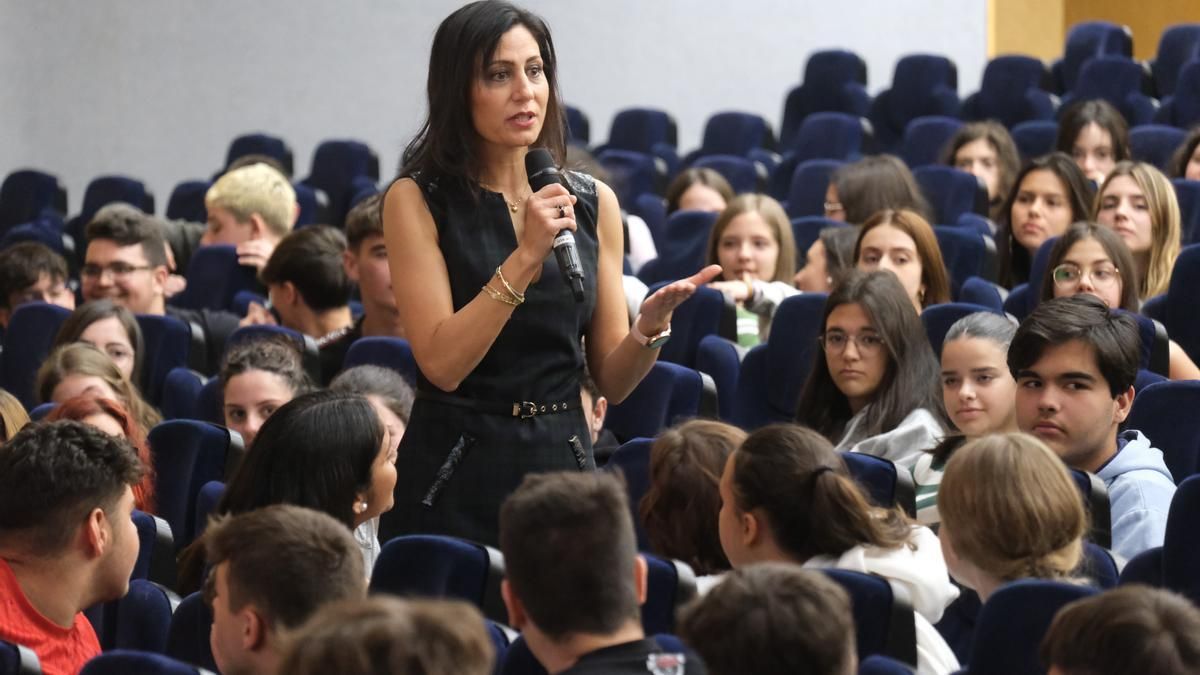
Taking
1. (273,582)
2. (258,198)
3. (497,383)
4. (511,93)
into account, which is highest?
(511,93)

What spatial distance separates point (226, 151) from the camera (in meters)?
9.91

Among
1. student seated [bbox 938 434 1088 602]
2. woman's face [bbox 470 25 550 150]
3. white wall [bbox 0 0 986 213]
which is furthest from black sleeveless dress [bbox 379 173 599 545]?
white wall [bbox 0 0 986 213]

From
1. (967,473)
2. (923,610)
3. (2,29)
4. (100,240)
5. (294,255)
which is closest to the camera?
(967,473)

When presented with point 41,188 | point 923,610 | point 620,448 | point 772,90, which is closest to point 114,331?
point 620,448

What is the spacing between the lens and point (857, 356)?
3918 millimetres

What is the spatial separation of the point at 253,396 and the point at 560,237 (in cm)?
181

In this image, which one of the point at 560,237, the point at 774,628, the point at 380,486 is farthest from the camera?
the point at 380,486

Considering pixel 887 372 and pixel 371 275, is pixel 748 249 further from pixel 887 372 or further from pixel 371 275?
pixel 887 372

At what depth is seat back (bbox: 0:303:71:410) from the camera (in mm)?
5207

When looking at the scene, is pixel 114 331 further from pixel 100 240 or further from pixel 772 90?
pixel 772 90

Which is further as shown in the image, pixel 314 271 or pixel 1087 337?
pixel 314 271

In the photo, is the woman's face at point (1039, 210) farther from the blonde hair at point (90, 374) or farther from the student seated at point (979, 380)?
the blonde hair at point (90, 374)

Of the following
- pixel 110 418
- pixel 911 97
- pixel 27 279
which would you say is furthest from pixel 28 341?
pixel 911 97

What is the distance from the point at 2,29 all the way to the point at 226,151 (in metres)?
1.25
